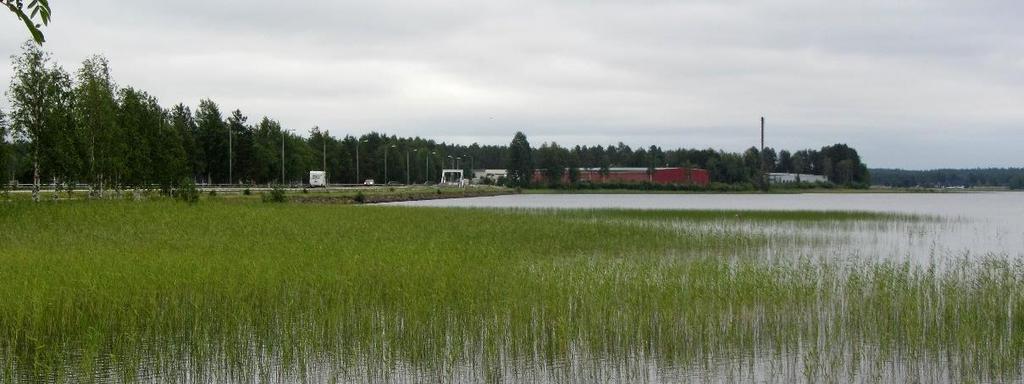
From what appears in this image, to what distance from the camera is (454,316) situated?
15.4 m

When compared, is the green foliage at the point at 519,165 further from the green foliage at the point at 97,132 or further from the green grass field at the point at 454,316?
the green grass field at the point at 454,316

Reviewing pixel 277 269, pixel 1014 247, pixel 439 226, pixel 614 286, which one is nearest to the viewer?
pixel 614 286

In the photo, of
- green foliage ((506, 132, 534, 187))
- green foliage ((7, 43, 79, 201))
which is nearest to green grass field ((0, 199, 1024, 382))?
green foliage ((7, 43, 79, 201))

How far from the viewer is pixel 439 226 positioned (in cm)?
3934

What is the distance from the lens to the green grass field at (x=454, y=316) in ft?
41.0

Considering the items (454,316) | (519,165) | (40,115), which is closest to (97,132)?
(40,115)

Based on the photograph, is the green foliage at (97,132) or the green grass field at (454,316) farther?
the green foliage at (97,132)

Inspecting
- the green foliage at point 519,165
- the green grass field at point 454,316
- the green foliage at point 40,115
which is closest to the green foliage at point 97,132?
the green foliage at point 40,115

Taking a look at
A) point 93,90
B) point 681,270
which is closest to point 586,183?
point 93,90

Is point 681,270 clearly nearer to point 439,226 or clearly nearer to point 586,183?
point 439,226

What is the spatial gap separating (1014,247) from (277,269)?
28335 mm

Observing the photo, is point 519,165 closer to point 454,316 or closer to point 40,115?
point 40,115

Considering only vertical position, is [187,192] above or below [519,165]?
below

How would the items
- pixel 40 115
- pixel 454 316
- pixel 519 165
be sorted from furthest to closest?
pixel 519 165
pixel 40 115
pixel 454 316
